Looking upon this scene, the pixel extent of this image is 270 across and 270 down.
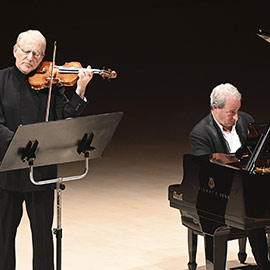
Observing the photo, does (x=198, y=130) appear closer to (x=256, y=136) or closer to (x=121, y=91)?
(x=256, y=136)

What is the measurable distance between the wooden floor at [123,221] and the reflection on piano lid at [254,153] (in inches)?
36.4

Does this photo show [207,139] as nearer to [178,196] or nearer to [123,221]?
[178,196]

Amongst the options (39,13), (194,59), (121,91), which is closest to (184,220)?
(121,91)

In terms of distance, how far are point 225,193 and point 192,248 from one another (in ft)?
2.72

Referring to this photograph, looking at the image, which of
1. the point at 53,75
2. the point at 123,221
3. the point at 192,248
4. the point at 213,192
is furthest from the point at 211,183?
the point at 123,221

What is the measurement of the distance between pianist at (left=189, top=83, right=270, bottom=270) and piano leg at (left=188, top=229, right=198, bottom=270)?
37 cm

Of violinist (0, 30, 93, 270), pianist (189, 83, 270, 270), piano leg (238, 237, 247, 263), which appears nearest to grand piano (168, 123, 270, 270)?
pianist (189, 83, 270, 270)

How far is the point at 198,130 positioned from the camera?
4633 mm

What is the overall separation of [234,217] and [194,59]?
37.5 feet

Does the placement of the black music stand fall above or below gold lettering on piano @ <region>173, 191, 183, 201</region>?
above

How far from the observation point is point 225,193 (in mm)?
4098

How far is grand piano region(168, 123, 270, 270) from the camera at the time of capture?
3.97 m

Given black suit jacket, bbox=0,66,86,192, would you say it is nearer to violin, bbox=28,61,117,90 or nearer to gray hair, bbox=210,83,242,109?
violin, bbox=28,61,117,90

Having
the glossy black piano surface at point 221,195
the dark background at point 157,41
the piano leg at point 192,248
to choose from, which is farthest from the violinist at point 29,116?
the dark background at point 157,41
